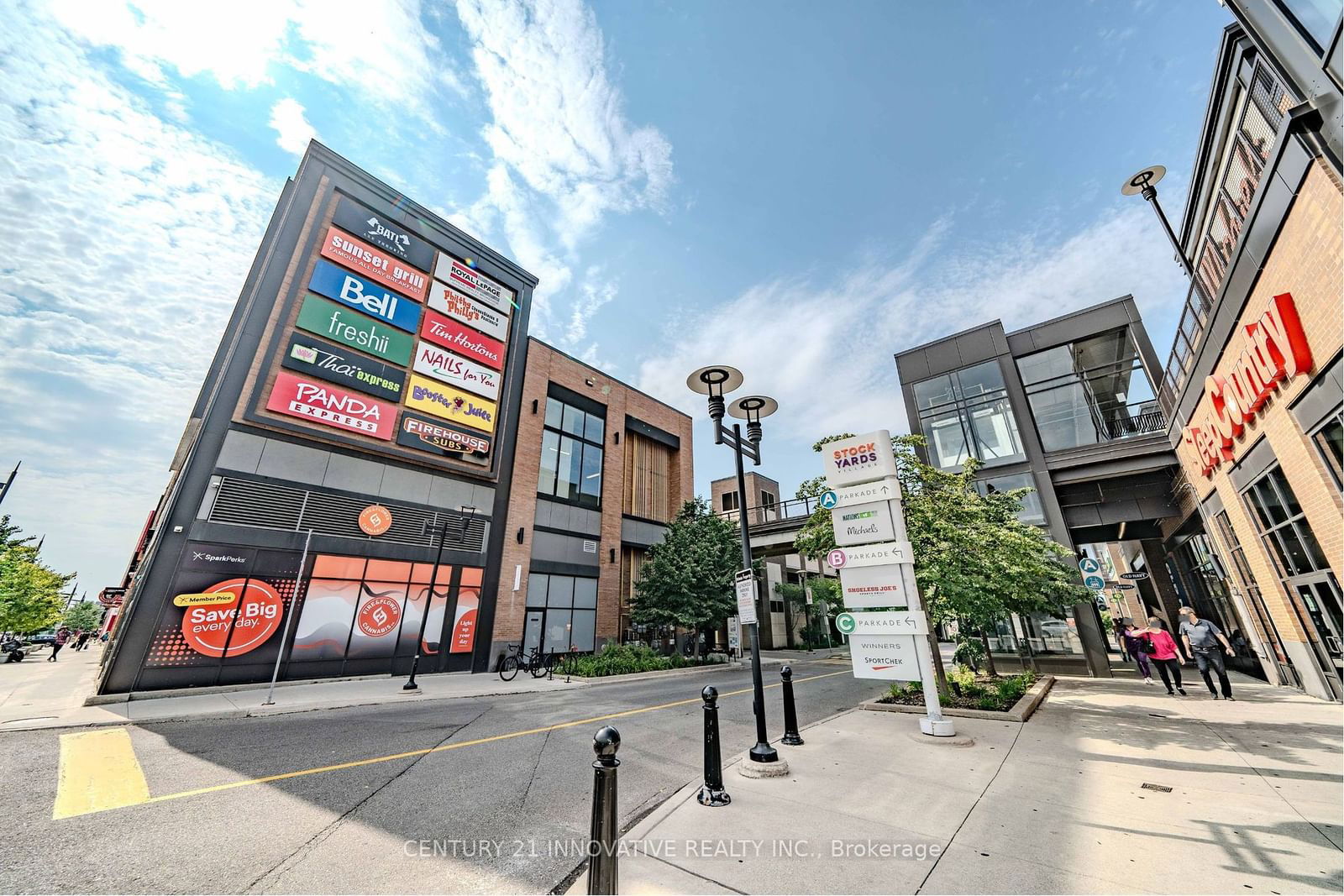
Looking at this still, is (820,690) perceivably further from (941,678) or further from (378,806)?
(378,806)

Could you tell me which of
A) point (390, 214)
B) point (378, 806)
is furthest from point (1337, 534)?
point (390, 214)

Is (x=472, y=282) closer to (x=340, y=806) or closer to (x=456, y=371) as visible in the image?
(x=456, y=371)

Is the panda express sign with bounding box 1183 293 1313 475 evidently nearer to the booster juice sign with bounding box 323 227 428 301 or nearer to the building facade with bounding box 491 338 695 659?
the building facade with bounding box 491 338 695 659

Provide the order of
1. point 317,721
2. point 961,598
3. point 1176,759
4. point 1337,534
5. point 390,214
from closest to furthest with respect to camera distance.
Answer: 1. point 1176,759
2. point 1337,534
3. point 317,721
4. point 961,598
5. point 390,214

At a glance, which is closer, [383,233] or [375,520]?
[375,520]

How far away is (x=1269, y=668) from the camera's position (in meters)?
12.6

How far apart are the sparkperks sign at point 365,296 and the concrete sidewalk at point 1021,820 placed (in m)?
20.5

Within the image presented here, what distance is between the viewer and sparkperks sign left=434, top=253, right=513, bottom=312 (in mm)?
22531

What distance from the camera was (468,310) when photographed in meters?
22.8

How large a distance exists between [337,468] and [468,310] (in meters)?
9.43

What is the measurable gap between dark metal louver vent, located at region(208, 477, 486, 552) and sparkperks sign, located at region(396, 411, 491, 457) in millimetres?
2524

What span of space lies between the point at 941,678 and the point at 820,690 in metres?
4.93

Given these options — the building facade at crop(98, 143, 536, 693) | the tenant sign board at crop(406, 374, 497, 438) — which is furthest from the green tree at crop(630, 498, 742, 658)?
the tenant sign board at crop(406, 374, 497, 438)

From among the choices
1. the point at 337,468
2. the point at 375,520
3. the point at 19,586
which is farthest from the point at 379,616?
the point at 19,586
